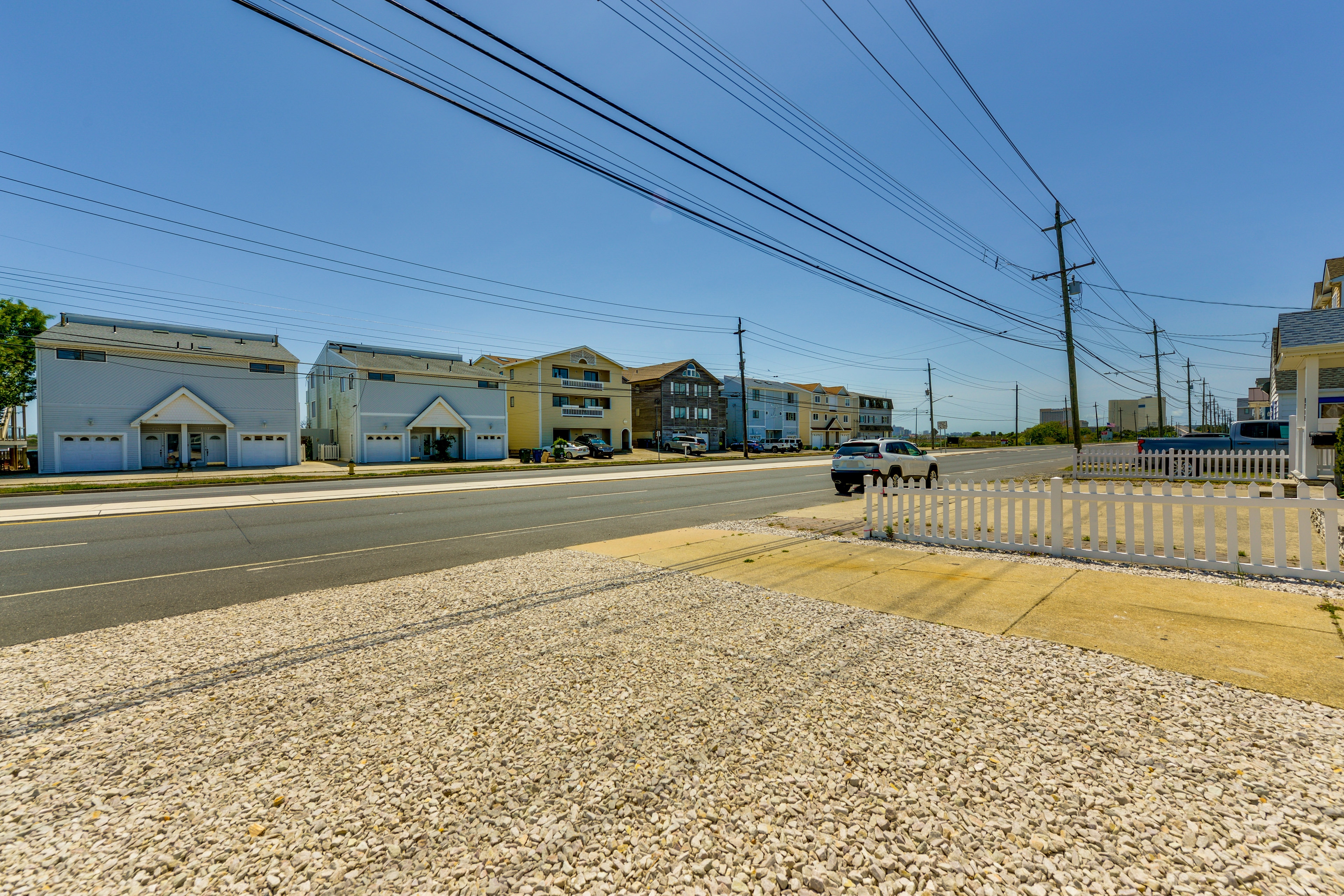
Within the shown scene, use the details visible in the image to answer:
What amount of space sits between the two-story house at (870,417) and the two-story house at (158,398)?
74.9 m

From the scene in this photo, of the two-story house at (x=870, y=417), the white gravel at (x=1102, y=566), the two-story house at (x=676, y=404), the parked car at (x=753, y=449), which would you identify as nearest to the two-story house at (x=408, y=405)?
the two-story house at (x=676, y=404)

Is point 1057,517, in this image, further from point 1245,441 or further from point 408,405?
point 408,405

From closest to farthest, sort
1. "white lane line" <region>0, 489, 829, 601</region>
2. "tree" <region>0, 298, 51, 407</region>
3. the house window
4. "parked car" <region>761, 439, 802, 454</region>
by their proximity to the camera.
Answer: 1. "white lane line" <region>0, 489, 829, 601</region>
2. the house window
3. "tree" <region>0, 298, 51, 407</region>
4. "parked car" <region>761, 439, 802, 454</region>

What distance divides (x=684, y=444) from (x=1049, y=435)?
59.9 meters

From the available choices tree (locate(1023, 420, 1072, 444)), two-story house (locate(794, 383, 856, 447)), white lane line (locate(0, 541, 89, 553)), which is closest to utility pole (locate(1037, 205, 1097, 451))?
white lane line (locate(0, 541, 89, 553))

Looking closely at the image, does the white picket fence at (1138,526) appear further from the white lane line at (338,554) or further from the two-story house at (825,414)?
the two-story house at (825,414)

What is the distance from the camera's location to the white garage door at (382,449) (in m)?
41.2

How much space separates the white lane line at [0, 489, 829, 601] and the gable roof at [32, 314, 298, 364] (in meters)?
36.1

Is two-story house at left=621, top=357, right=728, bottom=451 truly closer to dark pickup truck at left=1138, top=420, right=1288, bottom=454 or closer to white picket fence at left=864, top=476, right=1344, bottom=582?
dark pickup truck at left=1138, top=420, right=1288, bottom=454

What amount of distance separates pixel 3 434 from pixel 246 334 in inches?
950

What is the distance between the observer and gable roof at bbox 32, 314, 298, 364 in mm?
32531

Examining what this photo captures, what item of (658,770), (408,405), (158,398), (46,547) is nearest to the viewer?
(658,770)

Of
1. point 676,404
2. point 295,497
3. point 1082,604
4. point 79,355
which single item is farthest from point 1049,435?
point 79,355

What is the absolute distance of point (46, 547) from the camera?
9.88 meters
